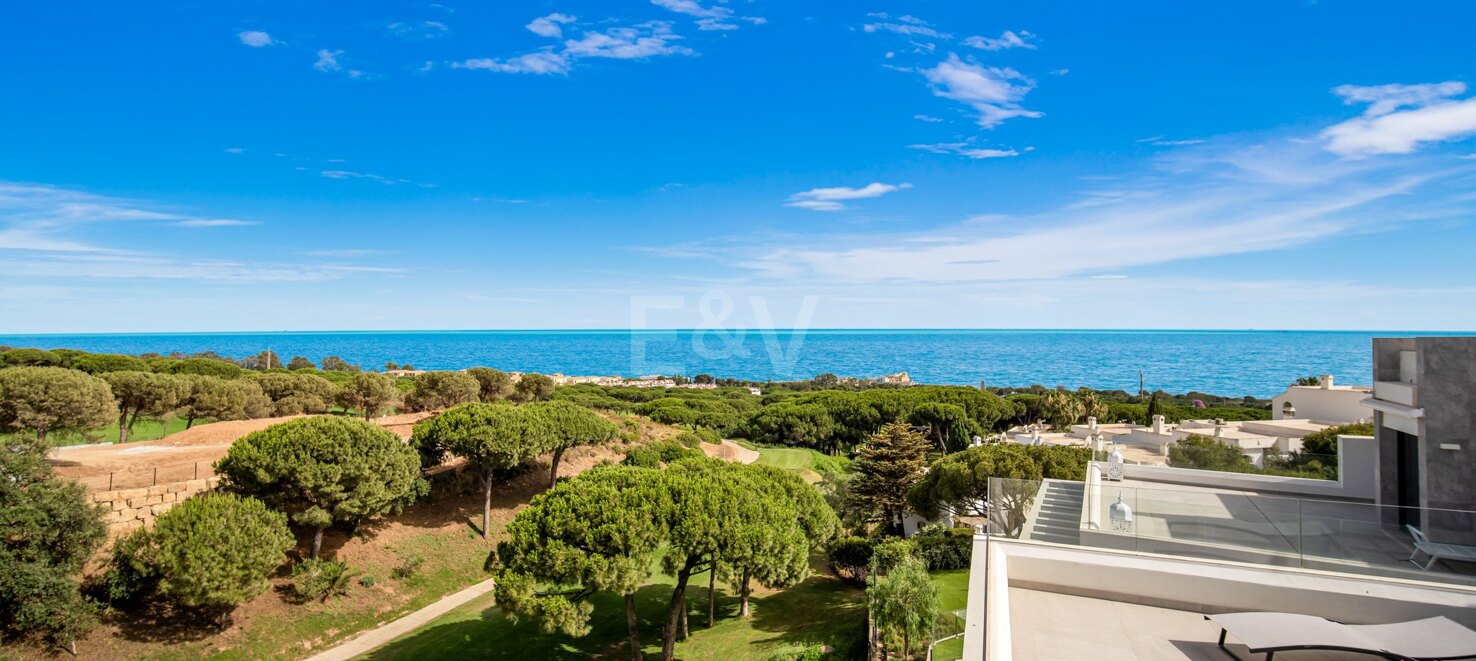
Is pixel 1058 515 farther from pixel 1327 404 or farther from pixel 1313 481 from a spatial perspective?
pixel 1327 404

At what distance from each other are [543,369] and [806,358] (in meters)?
62.1

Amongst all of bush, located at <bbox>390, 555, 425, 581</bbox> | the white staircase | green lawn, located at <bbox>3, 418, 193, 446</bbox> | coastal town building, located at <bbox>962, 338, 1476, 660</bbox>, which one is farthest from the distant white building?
green lawn, located at <bbox>3, 418, 193, 446</bbox>

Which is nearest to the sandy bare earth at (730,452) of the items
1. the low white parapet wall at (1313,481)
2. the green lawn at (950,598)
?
the green lawn at (950,598)

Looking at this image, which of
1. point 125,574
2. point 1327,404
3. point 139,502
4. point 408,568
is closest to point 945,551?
point 408,568

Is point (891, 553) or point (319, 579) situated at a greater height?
point (891, 553)

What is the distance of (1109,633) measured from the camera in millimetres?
6312

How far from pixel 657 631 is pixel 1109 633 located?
492 inches

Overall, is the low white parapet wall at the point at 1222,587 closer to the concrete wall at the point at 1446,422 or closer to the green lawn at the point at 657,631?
the concrete wall at the point at 1446,422

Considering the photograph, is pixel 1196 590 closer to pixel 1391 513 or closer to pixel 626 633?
pixel 1391 513

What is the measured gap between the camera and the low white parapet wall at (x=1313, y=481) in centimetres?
1088

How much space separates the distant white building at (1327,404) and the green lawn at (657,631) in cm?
2304

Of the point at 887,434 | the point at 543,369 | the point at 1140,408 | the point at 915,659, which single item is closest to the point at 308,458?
the point at 915,659

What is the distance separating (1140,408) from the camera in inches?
1777

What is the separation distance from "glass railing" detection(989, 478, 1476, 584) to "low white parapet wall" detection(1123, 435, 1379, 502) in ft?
12.1
